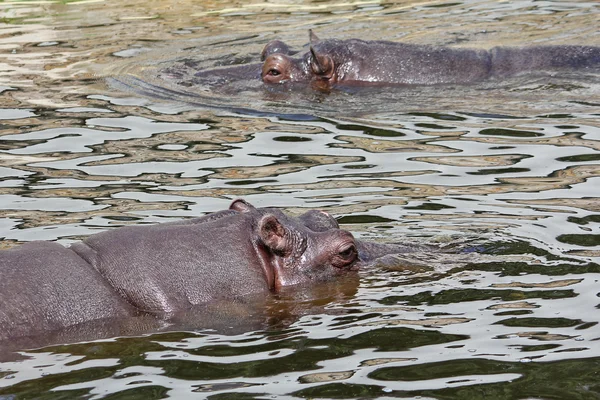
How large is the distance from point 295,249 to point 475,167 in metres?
3.01

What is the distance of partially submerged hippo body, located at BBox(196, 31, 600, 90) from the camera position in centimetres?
1295

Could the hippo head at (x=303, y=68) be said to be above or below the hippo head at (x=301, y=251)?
above

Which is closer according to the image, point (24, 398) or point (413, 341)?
point (24, 398)

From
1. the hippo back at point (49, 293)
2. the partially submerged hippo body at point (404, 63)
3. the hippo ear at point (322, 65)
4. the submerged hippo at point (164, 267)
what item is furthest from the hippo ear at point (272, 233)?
the hippo ear at point (322, 65)

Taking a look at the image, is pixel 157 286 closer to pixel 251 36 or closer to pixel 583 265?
pixel 583 265

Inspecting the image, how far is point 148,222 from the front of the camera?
818 cm

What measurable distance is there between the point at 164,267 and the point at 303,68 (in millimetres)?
7132

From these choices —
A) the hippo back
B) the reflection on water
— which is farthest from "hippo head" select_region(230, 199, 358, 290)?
the hippo back

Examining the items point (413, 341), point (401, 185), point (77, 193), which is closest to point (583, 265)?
point (413, 341)

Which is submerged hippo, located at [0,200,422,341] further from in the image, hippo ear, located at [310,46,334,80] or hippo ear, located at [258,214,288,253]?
hippo ear, located at [310,46,334,80]

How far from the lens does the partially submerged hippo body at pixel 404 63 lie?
12.9m

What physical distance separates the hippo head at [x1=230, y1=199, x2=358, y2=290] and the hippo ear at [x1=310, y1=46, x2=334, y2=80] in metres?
6.07

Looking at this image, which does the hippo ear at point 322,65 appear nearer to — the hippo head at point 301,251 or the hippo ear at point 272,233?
the hippo head at point 301,251

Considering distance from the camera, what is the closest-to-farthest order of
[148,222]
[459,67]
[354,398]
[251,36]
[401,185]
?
1. [354,398]
2. [148,222]
3. [401,185]
4. [459,67]
5. [251,36]
